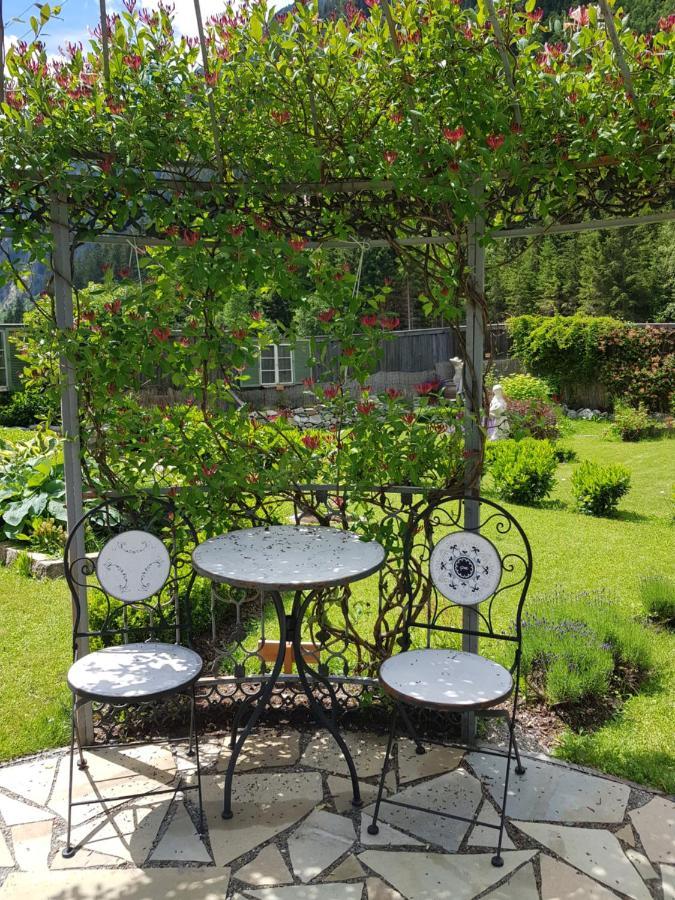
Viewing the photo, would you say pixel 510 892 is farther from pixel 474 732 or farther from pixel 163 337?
pixel 163 337

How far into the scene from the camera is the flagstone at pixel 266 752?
2.97 meters

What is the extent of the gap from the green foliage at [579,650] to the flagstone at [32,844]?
2145 millimetres

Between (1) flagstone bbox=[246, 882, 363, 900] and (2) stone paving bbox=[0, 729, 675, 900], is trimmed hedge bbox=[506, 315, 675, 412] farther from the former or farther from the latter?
(1) flagstone bbox=[246, 882, 363, 900]

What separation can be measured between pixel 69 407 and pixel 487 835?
2264mm

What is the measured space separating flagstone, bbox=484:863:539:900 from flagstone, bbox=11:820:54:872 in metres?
1.41

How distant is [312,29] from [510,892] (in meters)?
3.00

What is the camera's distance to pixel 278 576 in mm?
2486

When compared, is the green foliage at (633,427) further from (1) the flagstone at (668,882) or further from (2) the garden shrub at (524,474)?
(1) the flagstone at (668,882)

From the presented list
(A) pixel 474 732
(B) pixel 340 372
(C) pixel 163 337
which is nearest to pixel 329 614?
(A) pixel 474 732

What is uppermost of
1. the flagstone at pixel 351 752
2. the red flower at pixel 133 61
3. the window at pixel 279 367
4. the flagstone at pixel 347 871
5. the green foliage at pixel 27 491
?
the red flower at pixel 133 61

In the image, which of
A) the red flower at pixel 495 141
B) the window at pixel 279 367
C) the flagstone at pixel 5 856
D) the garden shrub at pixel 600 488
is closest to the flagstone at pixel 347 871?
the flagstone at pixel 5 856

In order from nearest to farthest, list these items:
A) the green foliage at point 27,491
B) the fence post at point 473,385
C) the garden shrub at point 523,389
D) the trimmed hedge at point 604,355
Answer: the fence post at point 473,385, the green foliage at point 27,491, the garden shrub at point 523,389, the trimmed hedge at point 604,355

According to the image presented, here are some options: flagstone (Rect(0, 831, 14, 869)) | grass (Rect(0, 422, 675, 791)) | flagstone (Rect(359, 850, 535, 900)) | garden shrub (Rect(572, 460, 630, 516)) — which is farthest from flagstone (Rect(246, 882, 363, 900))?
garden shrub (Rect(572, 460, 630, 516))

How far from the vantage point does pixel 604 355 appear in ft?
47.6
